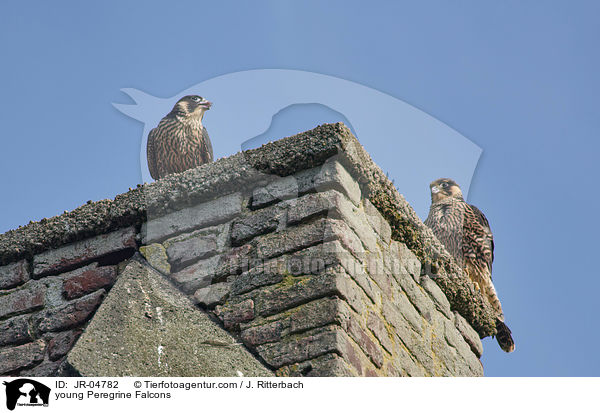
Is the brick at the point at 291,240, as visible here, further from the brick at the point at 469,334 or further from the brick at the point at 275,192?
the brick at the point at 469,334

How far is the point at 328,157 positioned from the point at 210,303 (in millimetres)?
770

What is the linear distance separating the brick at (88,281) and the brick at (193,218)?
21cm

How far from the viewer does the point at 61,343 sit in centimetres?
320

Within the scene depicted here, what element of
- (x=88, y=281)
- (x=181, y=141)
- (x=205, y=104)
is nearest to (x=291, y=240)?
(x=88, y=281)

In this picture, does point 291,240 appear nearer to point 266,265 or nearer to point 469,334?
point 266,265

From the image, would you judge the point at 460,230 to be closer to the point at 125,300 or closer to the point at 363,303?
the point at 363,303

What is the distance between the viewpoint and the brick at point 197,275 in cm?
316

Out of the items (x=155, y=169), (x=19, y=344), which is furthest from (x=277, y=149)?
(x=155, y=169)

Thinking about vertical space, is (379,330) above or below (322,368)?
above

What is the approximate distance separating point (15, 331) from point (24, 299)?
0.52ft

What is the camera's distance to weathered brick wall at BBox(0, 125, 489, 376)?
289 cm

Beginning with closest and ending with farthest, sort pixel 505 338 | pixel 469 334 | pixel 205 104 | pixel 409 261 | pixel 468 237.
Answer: pixel 409 261
pixel 469 334
pixel 505 338
pixel 468 237
pixel 205 104

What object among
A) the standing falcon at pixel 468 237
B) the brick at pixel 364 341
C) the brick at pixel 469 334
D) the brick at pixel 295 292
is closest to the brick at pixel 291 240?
the brick at pixel 295 292

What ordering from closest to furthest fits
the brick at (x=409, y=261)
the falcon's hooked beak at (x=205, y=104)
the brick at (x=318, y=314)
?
the brick at (x=318, y=314) → the brick at (x=409, y=261) → the falcon's hooked beak at (x=205, y=104)
